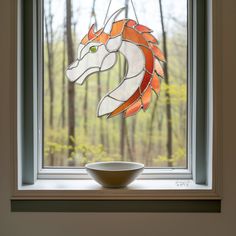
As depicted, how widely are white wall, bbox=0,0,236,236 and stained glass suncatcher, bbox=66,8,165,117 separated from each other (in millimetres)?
352

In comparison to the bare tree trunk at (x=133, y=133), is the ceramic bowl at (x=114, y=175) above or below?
below

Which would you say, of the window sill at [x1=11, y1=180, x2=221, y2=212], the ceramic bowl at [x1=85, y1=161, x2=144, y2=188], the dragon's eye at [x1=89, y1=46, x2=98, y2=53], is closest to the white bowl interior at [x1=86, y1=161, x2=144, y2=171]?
the ceramic bowl at [x1=85, y1=161, x2=144, y2=188]

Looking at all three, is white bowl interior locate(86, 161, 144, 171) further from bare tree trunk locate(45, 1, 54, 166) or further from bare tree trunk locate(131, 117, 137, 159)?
bare tree trunk locate(45, 1, 54, 166)

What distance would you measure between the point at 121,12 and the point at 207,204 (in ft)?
3.37

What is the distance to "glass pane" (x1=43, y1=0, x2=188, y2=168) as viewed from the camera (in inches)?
74.4

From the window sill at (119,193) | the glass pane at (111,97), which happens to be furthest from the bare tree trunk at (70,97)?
the window sill at (119,193)

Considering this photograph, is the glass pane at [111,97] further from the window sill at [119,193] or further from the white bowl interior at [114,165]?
the window sill at [119,193]

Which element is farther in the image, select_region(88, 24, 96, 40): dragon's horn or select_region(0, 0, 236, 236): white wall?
select_region(88, 24, 96, 40): dragon's horn

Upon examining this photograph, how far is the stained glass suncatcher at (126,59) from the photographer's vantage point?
1859 mm

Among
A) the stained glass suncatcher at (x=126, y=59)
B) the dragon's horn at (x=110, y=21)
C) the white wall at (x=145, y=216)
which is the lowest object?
the white wall at (x=145, y=216)

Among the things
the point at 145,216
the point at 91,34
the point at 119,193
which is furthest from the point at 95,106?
the point at 145,216

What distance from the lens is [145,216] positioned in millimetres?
1739
